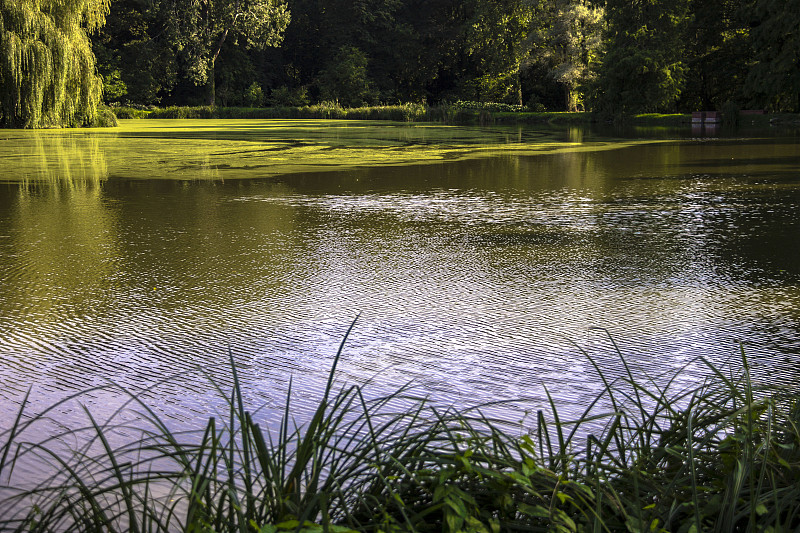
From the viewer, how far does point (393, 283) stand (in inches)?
257

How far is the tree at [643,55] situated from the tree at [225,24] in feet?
87.3

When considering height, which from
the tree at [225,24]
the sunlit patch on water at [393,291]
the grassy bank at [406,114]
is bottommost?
the sunlit patch on water at [393,291]

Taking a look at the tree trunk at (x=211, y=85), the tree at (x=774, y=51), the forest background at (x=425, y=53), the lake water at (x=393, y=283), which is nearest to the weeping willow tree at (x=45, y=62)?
the forest background at (x=425, y=53)

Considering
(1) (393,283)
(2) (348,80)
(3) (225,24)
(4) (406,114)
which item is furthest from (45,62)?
(2) (348,80)

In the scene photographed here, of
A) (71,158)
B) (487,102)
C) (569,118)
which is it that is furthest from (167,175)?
(487,102)

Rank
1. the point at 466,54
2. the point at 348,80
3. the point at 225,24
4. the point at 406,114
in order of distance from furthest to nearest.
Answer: the point at 466,54 < the point at 348,80 < the point at 225,24 < the point at 406,114

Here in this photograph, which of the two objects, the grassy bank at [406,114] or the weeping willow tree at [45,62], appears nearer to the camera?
the weeping willow tree at [45,62]

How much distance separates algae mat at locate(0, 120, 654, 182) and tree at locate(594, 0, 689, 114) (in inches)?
531

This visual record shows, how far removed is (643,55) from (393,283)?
35.6 meters

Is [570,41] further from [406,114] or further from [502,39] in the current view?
[406,114]

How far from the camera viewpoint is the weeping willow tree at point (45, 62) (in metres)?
27.2

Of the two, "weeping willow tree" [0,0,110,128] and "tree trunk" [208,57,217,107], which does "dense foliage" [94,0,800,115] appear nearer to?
"tree trunk" [208,57,217,107]

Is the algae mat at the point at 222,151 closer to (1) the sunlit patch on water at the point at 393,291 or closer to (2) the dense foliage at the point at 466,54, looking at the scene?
(1) the sunlit patch on water at the point at 393,291

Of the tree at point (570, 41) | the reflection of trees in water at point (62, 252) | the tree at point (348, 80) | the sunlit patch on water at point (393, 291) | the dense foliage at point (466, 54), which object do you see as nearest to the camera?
the sunlit patch on water at point (393, 291)
